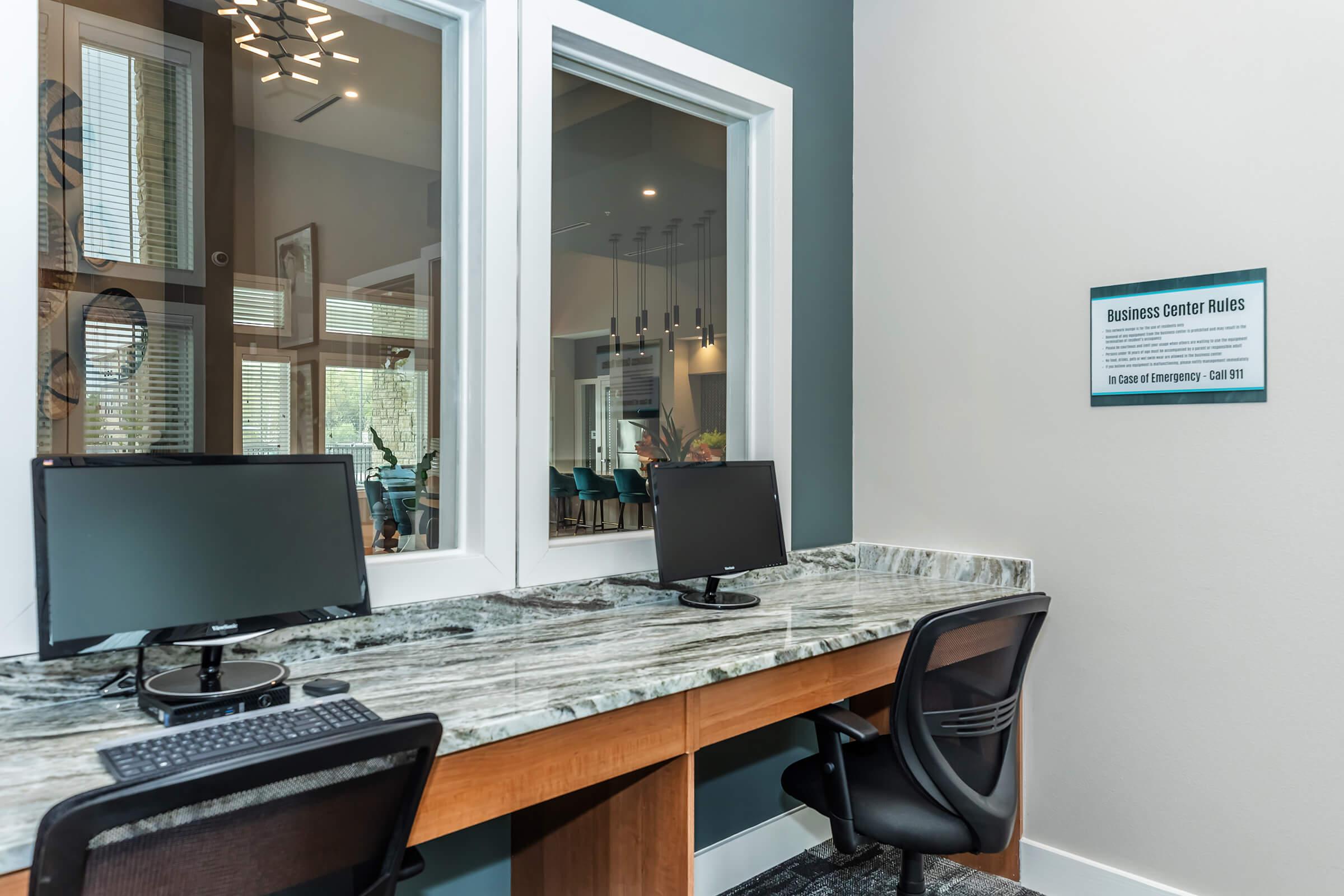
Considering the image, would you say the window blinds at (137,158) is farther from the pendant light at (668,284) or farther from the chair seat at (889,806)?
the chair seat at (889,806)

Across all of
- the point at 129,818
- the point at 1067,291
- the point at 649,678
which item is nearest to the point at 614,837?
the point at 649,678

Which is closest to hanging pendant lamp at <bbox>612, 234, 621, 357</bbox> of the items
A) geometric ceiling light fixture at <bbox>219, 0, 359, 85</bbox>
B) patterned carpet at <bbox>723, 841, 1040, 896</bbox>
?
geometric ceiling light fixture at <bbox>219, 0, 359, 85</bbox>

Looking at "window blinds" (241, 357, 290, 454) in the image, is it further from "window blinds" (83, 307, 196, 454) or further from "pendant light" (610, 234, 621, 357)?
"pendant light" (610, 234, 621, 357)

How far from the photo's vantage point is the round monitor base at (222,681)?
52.6 inches

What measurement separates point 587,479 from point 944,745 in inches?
43.0

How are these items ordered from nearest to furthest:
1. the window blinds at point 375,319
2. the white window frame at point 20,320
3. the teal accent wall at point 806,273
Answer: the white window frame at point 20,320 < the window blinds at point 375,319 < the teal accent wall at point 806,273

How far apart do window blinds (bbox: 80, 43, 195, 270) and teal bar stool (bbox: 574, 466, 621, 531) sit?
3.37 ft

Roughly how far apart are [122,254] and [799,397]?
6.19 ft

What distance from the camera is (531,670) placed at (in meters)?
1.63

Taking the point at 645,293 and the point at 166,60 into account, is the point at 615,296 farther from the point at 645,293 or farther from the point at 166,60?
the point at 166,60

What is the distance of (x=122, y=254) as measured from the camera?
160 cm

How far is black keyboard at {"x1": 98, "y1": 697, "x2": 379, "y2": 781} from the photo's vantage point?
108 centimetres

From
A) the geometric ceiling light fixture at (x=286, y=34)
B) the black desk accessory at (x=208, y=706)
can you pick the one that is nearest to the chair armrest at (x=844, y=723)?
the black desk accessory at (x=208, y=706)

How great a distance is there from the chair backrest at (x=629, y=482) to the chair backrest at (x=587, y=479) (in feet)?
0.20
